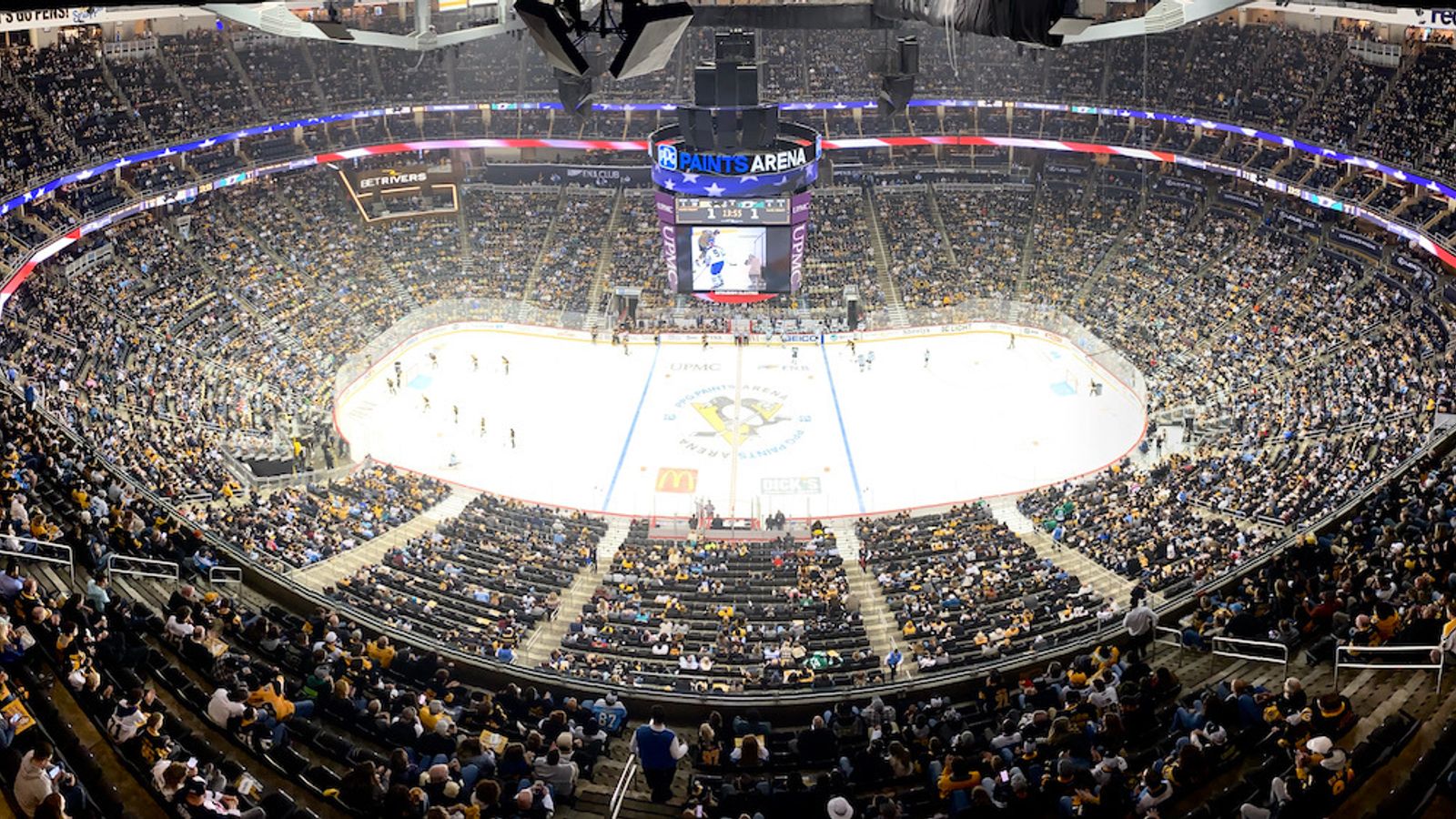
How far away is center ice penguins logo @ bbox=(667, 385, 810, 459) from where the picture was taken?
37719mm

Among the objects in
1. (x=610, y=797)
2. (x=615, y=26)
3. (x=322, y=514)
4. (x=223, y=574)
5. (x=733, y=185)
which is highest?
(x=615, y=26)

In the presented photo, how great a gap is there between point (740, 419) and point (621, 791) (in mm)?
26652

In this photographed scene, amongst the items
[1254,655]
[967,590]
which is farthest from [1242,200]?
[1254,655]

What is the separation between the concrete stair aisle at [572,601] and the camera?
23.1 meters

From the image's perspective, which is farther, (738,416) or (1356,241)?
(1356,241)

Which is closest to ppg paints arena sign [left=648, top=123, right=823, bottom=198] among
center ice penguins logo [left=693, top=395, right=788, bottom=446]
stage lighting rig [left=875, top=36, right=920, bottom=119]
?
stage lighting rig [left=875, top=36, right=920, bottom=119]

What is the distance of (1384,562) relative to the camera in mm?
17453

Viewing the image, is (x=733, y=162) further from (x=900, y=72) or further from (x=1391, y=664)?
(x=1391, y=664)

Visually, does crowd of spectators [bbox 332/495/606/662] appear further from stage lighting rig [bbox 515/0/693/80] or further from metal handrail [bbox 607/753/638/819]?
stage lighting rig [bbox 515/0/693/80]

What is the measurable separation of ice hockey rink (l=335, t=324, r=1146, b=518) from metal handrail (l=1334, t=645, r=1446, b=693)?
18.7 meters

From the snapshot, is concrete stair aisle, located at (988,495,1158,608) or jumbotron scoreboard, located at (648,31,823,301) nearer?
concrete stair aisle, located at (988,495,1158,608)

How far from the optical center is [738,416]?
132 feet

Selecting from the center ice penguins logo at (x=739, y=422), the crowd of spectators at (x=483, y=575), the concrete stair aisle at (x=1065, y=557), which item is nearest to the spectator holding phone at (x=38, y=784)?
the crowd of spectators at (x=483, y=575)

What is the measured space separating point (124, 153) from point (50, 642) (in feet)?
108
